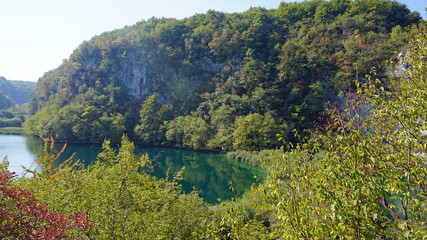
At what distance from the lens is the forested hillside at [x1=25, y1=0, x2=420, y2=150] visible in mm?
41625

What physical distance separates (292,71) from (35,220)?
4844 cm

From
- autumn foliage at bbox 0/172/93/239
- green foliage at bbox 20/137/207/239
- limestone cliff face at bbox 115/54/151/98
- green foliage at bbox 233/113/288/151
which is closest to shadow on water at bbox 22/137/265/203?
green foliage at bbox 233/113/288/151

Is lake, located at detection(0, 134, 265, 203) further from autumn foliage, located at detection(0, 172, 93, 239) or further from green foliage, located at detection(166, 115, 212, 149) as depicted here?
autumn foliage, located at detection(0, 172, 93, 239)

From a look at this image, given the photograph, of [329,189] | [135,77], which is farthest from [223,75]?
[329,189]

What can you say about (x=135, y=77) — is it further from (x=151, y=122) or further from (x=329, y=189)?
(x=329, y=189)

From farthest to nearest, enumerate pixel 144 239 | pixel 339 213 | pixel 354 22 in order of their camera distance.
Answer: pixel 354 22, pixel 144 239, pixel 339 213

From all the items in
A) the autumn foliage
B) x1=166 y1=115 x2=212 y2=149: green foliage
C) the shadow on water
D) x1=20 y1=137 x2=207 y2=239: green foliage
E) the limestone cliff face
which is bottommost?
the shadow on water

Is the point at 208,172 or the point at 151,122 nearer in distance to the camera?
the point at 208,172

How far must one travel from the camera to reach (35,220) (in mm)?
3889

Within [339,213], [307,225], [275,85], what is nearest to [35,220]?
[307,225]


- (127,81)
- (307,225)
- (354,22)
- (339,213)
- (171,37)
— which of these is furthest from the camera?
(171,37)

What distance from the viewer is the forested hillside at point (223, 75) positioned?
4162cm

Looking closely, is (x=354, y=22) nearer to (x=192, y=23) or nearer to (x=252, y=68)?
(x=252, y=68)

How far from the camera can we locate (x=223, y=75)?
2307 inches
